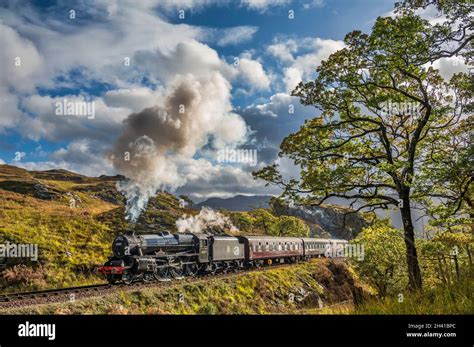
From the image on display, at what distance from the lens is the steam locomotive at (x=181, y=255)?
843 inches

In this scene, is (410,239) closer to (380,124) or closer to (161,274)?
(380,124)

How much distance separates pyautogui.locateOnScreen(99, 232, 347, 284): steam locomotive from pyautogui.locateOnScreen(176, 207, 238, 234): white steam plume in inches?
430

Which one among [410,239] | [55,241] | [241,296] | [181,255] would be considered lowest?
[241,296]

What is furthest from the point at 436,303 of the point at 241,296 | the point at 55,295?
the point at 241,296

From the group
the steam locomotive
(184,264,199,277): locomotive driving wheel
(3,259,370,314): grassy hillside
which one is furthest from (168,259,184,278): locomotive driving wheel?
(3,259,370,314): grassy hillside

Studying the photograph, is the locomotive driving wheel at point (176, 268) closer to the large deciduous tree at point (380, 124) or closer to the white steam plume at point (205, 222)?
the large deciduous tree at point (380, 124)

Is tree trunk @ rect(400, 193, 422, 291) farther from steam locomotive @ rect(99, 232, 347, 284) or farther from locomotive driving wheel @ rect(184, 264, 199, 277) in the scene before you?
locomotive driving wheel @ rect(184, 264, 199, 277)

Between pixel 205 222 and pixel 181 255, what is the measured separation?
32699 millimetres

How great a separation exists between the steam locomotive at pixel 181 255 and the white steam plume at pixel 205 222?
10929 millimetres

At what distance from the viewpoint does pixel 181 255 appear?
25.0 m

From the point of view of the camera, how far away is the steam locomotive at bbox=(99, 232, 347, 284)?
Result: 21.4 m

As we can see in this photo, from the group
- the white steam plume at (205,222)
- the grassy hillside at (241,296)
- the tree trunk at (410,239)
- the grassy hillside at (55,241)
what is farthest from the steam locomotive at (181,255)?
the tree trunk at (410,239)
